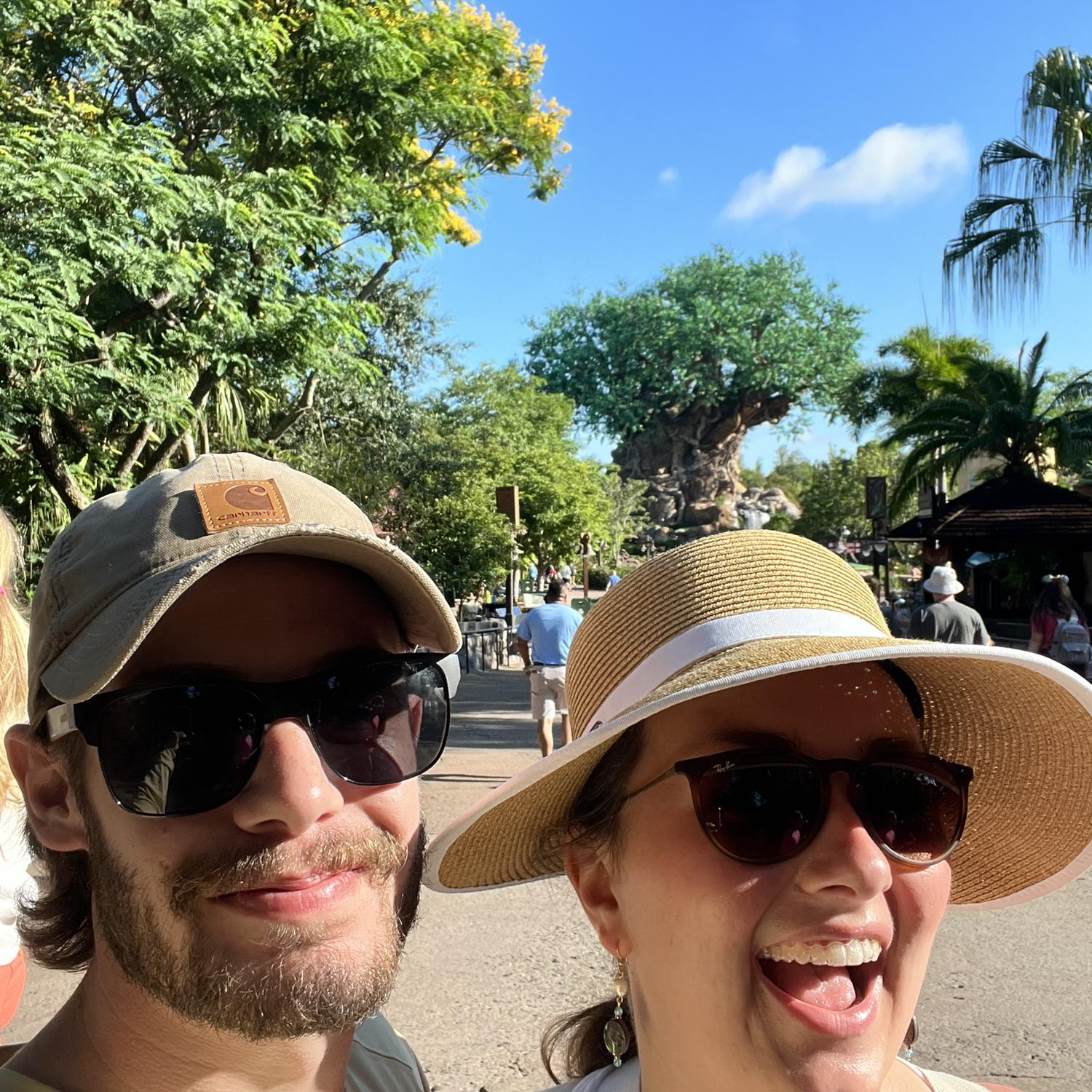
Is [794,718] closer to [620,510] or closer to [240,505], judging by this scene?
[240,505]

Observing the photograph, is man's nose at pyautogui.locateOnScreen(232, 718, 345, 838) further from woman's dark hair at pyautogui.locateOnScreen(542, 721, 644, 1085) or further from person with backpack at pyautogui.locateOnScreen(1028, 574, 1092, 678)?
person with backpack at pyautogui.locateOnScreen(1028, 574, 1092, 678)

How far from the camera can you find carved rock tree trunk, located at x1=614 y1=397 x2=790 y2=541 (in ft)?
182

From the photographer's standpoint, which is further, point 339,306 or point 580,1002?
point 339,306

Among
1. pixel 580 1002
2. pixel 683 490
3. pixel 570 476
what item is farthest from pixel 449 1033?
pixel 683 490

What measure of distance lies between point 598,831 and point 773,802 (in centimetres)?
33

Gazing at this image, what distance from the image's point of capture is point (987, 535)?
19.3 m

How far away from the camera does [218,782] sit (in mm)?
1446

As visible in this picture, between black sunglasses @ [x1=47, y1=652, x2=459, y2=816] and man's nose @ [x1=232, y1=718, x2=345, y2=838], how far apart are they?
1 centimetres

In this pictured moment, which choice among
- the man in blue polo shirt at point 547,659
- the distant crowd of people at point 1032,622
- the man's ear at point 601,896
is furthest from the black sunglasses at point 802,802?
the man in blue polo shirt at point 547,659

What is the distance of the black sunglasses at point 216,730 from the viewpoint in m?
1.43

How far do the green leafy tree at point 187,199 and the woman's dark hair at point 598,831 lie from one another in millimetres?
6661

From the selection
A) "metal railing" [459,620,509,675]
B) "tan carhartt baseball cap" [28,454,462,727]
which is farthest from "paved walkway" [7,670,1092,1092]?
"metal railing" [459,620,509,675]

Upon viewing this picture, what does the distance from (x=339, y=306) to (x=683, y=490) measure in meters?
47.5

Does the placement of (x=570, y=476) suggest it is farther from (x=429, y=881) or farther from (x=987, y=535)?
(x=429, y=881)
